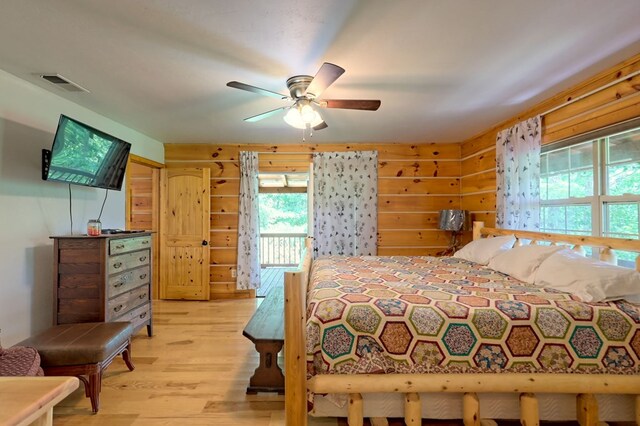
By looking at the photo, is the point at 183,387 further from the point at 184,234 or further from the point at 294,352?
the point at 184,234

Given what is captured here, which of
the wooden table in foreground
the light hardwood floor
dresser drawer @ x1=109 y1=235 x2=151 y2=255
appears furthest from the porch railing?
the wooden table in foreground

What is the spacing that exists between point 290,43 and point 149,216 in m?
4.67

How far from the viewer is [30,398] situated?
808mm

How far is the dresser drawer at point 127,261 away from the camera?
8.54 ft

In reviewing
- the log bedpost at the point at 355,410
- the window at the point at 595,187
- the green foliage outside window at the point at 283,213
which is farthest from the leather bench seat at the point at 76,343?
the green foliage outside window at the point at 283,213

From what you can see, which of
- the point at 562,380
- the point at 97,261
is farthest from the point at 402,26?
the point at 97,261

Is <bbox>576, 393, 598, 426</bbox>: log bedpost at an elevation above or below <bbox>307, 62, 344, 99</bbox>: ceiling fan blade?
below

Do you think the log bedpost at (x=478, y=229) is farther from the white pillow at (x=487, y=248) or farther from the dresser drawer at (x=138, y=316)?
the dresser drawer at (x=138, y=316)

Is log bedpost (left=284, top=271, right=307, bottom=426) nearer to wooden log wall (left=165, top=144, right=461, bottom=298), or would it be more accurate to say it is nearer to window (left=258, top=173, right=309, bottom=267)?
wooden log wall (left=165, top=144, right=461, bottom=298)

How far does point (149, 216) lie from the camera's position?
212 inches

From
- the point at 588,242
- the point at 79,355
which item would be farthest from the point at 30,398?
the point at 588,242

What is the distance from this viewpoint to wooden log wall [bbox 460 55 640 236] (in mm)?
2168

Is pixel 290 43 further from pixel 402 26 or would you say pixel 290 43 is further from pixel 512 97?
pixel 512 97

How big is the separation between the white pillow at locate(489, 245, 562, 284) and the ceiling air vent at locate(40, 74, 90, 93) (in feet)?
12.8
